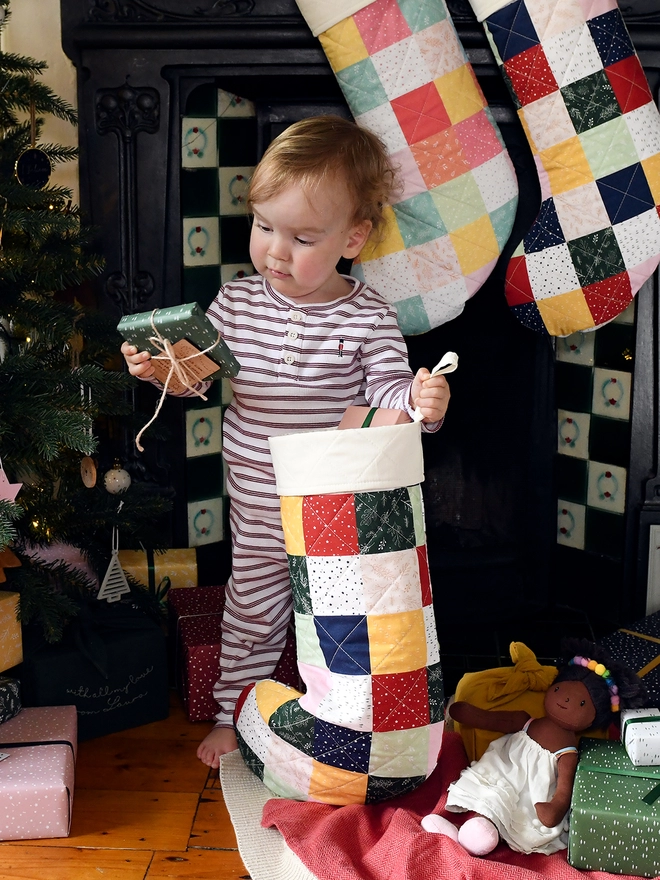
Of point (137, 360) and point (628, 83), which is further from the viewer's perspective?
Answer: point (628, 83)

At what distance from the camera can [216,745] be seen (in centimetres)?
171

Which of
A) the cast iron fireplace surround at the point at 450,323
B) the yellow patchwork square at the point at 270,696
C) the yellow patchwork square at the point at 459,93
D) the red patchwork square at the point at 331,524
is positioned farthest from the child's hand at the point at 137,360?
the yellow patchwork square at the point at 459,93

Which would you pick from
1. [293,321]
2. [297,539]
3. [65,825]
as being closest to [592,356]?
[293,321]

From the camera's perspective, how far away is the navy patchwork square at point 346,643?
1450 mm

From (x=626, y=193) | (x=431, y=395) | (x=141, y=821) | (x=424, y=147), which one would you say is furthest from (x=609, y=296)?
(x=141, y=821)

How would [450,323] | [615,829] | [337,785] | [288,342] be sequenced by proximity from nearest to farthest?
[615,829] → [337,785] → [288,342] → [450,323]

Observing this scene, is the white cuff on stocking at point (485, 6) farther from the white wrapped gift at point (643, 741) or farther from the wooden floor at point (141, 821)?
the wooden floor at point (141, 821)

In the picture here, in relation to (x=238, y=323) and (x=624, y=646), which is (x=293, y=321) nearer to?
(x=238, y=323)

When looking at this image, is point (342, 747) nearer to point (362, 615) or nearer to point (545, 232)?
point (362, 615)

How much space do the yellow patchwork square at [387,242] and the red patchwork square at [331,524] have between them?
2.09 ft

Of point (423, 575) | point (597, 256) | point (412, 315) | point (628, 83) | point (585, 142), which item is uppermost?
point (628, 83)

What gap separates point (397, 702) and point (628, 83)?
1204 mm

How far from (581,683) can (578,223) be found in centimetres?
86

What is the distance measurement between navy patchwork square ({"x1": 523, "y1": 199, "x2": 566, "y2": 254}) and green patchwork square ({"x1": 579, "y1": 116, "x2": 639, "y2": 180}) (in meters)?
0.11
